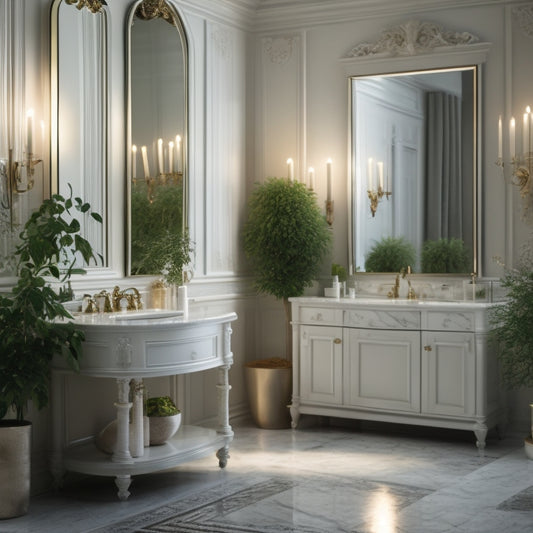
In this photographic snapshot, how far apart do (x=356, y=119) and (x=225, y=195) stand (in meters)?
1.06

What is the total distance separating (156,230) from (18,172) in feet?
3.81

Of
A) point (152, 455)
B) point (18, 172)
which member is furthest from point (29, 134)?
point (152, 455)

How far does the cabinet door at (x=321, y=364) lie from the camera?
6.04 m

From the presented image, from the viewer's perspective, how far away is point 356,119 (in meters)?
6.43

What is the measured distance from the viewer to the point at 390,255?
6.31 metres

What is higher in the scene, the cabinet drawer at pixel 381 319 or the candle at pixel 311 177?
the candle at pixel 311 177

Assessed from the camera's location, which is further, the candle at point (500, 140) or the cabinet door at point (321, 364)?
the cabinet door at point (321, 364)

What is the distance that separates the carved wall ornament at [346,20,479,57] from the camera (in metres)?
6.07

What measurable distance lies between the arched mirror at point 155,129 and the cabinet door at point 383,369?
1.38 metres

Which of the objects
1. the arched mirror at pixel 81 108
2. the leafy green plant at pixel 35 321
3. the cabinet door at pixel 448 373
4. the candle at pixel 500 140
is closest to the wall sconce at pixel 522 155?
the candle at pixel 500 140

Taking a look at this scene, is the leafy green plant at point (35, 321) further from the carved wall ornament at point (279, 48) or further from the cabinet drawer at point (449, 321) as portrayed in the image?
the carved wall ornament at point (279, 48)

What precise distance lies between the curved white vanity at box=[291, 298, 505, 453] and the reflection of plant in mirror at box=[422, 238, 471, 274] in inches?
10.9

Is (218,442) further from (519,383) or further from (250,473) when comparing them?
(519,383)

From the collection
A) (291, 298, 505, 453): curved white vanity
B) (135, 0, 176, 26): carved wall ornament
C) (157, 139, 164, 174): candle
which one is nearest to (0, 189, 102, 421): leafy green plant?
(157, 139, 164, 174): candle
